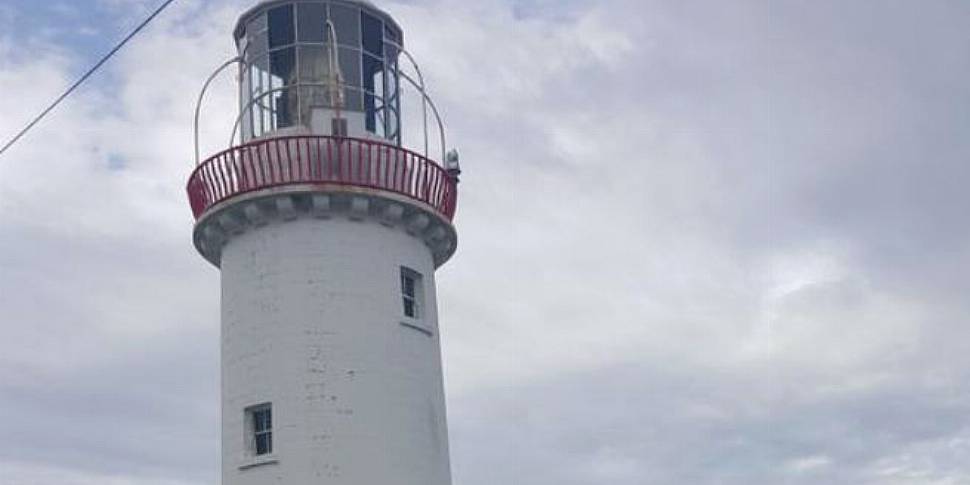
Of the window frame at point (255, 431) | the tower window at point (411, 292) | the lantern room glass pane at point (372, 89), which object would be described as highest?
the lantern room glass pane at point (372, 89)

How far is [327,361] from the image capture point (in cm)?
2234

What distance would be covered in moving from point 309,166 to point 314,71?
227cm

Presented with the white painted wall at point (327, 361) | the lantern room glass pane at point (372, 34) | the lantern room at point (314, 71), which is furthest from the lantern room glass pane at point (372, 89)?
the white painted wall at point (327, 361)

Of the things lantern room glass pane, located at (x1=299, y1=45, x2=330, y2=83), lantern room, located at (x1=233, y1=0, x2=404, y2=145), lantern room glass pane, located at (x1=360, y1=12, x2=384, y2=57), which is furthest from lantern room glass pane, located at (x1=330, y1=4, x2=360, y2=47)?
lantern room glass pane, located at (x1=299, y1=45, x2=330, y2=83)

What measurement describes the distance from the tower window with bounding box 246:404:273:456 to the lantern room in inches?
182

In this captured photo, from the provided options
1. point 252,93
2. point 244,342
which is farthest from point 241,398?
point 252,93

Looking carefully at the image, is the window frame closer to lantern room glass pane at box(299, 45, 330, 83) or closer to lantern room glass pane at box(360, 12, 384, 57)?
lantern room glass pane at box(299, 45, 330, 83)

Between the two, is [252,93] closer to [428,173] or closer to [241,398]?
[428,173]

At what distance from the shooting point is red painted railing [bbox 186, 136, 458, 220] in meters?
22.8

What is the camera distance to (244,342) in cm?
2302

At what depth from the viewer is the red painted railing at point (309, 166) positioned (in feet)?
A: 74.9

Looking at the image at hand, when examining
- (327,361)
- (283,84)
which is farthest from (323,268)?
(283,84)

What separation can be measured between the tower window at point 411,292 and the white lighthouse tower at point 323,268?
34 millimetres

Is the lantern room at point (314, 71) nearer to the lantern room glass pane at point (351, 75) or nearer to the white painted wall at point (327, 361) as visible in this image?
the lantern room glass pane at point (351, 75)
